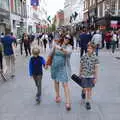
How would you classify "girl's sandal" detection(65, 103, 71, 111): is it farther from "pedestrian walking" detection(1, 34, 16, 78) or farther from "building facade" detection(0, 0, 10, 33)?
"building facade" detection(0, 0, 10, 33)

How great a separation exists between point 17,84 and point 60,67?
3.60m

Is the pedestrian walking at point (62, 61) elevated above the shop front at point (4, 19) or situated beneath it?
situated beneath

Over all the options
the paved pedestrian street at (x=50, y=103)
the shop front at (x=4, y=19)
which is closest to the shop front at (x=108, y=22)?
the shop front at (x=4, y=19)

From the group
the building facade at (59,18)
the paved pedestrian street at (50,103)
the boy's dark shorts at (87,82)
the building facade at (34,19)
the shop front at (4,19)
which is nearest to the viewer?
the paved pedestrian street at (50,103)

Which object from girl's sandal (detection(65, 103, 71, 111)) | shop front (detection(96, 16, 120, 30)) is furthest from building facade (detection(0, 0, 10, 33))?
girl's sandal (detection(65, 103, 71, 111))

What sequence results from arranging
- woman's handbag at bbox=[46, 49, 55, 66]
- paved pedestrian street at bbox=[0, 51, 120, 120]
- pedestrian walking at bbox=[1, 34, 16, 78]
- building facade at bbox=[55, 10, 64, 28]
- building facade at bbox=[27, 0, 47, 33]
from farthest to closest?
building facade at bbox=[55, 10, 64, 28] < building facade at bbox=[27, 0, 47, 33] < pedestrian walking at bbox=[1, 34, 16, 78] < woman's handbag at bbox=[46, 49, 55, 66] < paved pedestrian street at bbox=[0, 51, 120, 120]

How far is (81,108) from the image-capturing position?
759 cm

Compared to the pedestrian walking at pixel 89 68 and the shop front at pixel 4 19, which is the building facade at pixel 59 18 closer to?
the shop front at pixel 4 19

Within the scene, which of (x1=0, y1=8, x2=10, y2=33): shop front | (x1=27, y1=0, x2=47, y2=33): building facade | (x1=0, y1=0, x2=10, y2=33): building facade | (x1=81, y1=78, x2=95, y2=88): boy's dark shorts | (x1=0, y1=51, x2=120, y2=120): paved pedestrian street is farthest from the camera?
(x1=27, y1=0, x2=47, y2=33): building facade

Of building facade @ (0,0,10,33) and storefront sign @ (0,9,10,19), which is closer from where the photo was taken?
storefront sign @ (0,9,10,19)

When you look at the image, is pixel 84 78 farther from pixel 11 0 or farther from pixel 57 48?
pixel 11 0

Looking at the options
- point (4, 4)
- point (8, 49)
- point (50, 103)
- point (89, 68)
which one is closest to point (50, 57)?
point (89, 68)

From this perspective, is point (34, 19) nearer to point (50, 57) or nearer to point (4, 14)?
point (4, 14)

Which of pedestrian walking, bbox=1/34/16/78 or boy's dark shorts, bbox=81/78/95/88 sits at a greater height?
pedestrian walking, bbox=1/34/16/78
